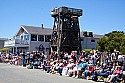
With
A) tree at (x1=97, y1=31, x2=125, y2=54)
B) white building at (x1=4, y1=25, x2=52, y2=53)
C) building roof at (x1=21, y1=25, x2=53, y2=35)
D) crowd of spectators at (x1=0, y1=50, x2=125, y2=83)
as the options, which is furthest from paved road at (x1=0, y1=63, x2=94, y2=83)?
tree at (x1=97, y1=31, x2=125, y2=54)

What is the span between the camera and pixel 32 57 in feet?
95.9

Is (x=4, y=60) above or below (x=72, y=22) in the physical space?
below

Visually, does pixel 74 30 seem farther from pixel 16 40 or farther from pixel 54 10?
pixel 16 40

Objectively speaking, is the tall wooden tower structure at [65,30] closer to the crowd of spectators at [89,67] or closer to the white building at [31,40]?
the white building at [31,40]

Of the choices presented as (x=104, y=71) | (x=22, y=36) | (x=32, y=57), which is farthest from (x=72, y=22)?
(x=104, y=71)

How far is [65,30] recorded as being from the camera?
2244 inches

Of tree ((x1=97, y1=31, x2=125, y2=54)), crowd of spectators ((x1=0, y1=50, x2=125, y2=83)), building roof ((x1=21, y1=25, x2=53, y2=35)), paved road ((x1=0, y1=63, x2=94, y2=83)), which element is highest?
building roof ((x1=21, y1=25, x2=53, y2=35))

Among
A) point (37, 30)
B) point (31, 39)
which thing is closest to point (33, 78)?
point (31, 39)

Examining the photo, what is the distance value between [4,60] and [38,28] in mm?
23924

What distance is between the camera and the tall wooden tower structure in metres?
56.1

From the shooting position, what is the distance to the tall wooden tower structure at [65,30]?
56062mm

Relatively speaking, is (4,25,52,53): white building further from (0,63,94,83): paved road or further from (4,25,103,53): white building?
(0,63,94,83): paved road

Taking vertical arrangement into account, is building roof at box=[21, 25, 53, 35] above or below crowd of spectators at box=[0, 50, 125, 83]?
above

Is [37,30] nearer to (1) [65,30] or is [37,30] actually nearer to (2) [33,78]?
(1) [65,30]
